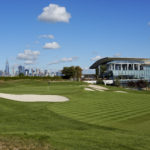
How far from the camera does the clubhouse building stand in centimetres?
8319

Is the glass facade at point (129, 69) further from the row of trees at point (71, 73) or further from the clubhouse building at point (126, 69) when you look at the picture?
the row of trees at point (71, 73)

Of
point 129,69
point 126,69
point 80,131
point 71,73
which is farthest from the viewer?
point 71,73

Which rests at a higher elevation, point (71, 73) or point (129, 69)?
point (129, 69)

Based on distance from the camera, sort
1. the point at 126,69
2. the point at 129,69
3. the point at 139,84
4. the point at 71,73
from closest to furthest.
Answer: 1. the point at 139,84
2. the point at 126,69
3. the point at 129,69
4. the point at 71,73

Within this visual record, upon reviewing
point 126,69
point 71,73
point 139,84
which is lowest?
point 139,84

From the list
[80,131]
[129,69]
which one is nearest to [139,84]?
[129,69]

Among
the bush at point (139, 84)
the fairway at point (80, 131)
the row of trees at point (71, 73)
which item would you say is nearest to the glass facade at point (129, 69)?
the bush at point (139, 84)

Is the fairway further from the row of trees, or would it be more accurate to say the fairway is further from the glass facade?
the row of trees

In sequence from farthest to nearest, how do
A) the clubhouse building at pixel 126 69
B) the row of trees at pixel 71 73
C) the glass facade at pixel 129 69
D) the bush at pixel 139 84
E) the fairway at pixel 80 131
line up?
the row of trees at pixel 71 73 < the clubhouse building at pixel 126 69 < the glass facade at pixel 129 69 < the bush at pixel 139 84 < the fairway at pixel 80 131

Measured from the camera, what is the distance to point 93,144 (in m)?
7.38

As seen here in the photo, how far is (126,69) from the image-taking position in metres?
84.8

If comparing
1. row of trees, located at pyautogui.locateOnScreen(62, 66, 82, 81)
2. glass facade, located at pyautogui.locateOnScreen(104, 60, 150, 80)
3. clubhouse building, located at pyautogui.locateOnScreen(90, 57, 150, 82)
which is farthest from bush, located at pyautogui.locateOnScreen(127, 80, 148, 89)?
row of trees, located at pyautogui.locateOnScreen(62, 66, 82, 81)

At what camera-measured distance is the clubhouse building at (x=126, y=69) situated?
8319 cm

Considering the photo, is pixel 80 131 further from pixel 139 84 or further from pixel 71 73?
Answer: pixel 71 73
